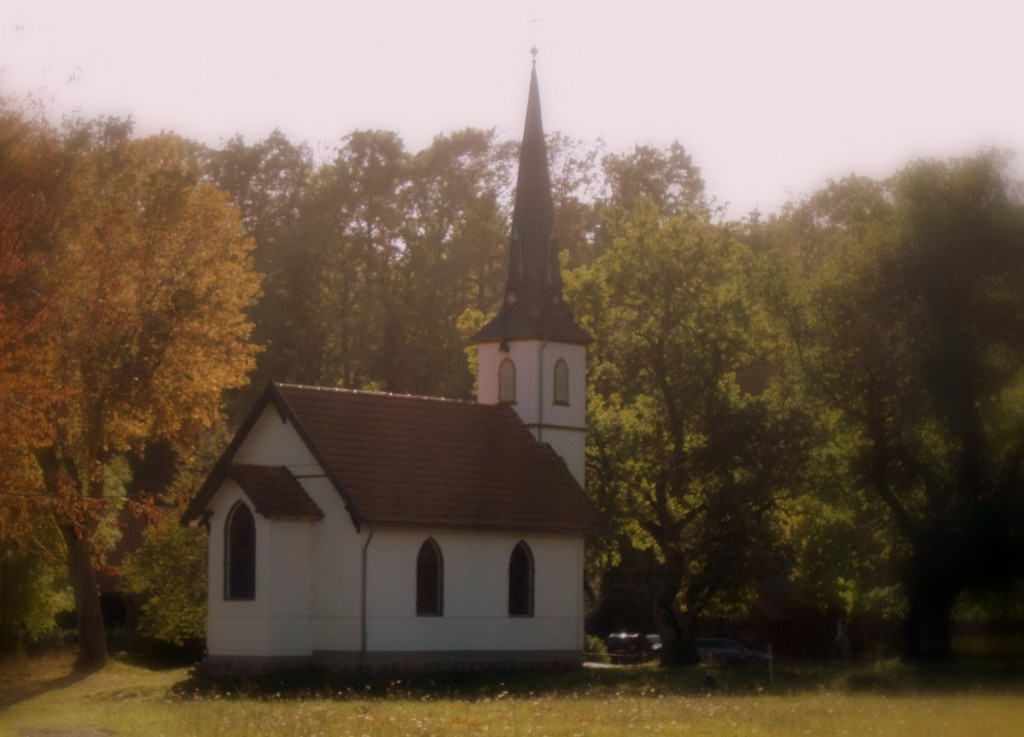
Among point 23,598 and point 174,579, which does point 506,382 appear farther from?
point 23,598

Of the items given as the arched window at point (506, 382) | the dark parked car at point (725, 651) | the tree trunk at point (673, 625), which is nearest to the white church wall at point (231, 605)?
the arched window at point (506, 382)

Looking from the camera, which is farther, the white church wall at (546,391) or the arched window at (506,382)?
the arched window at (506,382)

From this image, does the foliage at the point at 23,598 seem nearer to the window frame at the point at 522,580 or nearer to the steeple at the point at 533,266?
the window frame at the point at 522,580

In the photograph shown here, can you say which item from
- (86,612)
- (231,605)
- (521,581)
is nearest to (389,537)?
(231,605)

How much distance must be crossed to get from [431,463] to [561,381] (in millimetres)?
7083

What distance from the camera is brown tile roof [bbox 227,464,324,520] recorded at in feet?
129

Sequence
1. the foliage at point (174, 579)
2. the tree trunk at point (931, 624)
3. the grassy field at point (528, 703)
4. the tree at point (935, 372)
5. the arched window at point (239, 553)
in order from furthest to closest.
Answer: the foliage at point (174, 579) < the tree trunk at point (931, 624) < the tree at point (935, 372) < the arched window at point (239, 553) < the grassy field at point (528, 703)

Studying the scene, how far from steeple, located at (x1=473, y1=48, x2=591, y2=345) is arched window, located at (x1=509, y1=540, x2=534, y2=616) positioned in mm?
6943

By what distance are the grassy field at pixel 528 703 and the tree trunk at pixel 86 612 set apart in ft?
2.03

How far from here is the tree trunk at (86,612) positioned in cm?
4353

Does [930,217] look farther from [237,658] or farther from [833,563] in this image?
[237,658]

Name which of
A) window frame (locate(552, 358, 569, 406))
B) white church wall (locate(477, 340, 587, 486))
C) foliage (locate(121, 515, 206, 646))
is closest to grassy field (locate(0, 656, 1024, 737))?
foliage (locate(121, 515, 206, 646))

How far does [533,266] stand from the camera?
48.9 meters

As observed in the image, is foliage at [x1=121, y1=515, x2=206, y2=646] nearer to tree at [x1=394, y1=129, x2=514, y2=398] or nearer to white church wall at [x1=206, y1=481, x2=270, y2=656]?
white church wall at [x1=206, y1=481, x2=270, y2=656]
